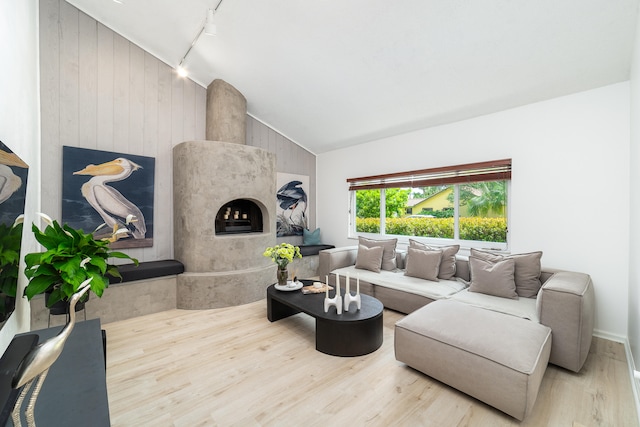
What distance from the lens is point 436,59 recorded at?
274 cm

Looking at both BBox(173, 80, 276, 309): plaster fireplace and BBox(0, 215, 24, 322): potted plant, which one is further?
BBox(173, 80, 276, 309): plaster fireplace

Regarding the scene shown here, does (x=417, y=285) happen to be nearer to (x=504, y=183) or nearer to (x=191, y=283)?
(x=504, y=183)

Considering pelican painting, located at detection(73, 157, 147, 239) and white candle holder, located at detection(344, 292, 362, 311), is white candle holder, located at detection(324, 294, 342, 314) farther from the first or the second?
pelican painting, located at detection(73, 157, 147, 239)

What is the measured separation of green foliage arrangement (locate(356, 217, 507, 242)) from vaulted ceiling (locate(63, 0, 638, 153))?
1.40m

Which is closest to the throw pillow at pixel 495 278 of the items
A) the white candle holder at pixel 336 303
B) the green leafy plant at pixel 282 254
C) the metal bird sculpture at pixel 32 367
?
the white candle holder at pixel 336 303

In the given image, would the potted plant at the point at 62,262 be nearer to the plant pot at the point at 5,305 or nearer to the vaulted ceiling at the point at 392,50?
the plant pot at the point at 5,305

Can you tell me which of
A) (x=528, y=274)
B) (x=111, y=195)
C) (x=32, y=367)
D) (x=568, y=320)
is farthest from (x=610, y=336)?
(x=111, y=195)

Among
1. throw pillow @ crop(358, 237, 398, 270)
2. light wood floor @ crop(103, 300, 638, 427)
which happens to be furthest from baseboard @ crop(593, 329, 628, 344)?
throw pillow @ crop(358, 237, 398, 270)

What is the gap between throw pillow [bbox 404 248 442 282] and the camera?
3305mm

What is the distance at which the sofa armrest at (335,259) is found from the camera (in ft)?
13.6

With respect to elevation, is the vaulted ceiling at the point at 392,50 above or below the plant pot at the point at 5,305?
above

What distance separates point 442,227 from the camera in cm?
391

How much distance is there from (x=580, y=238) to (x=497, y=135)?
143 cm

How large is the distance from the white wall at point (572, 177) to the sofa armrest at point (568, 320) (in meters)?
0.80
